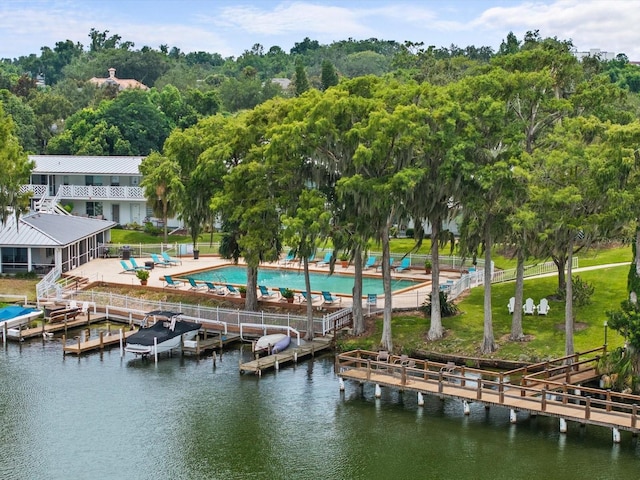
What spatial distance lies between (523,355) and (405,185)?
8.70 m

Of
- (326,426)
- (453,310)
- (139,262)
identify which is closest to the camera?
(326,426)

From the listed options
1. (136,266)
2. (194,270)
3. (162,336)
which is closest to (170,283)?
(194,270)

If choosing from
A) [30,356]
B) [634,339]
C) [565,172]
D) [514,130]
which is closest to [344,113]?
[514,130]

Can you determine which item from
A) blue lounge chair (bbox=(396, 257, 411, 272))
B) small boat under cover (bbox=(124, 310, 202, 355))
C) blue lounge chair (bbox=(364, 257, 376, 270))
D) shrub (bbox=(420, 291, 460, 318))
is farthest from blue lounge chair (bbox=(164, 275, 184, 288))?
shrub (bbox=(420, 291, 460, 318))

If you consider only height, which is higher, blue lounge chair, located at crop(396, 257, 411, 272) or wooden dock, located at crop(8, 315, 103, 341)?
blue lounge chair, located at crop(396, 257, 411, 272)

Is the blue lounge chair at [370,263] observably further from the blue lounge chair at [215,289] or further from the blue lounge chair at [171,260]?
the blue lounge chair at [171,260]

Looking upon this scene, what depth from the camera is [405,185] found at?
3378cm

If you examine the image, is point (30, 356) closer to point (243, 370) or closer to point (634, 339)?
point (243, 370)

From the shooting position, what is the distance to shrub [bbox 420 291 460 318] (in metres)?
41.2

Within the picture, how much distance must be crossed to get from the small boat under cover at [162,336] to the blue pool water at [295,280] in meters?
10.3

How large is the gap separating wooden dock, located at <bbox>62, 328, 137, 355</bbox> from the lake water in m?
2.80

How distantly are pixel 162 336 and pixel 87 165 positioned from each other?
38.1 metres

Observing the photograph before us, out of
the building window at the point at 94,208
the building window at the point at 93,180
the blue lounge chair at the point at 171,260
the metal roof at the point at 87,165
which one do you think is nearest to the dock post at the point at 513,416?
the blue lounge chair at the point at 171,260

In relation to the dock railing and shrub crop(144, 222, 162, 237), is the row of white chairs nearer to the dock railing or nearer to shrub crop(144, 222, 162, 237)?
the dock railing
